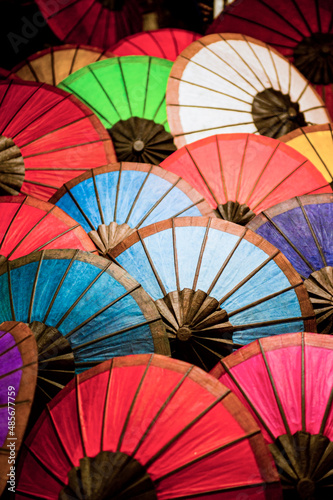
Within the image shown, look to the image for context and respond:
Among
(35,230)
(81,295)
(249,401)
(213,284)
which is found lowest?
(249,401)

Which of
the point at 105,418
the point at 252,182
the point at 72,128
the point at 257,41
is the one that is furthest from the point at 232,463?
the point at 257,41

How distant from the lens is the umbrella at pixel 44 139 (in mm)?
6242

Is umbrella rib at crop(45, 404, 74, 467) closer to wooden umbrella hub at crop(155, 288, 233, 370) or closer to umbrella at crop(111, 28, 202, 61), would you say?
wooden umbrella hub at crop(155, 288, 233, 370)

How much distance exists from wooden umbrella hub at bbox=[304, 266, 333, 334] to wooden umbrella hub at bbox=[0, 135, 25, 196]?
379cm

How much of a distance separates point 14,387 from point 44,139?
372cm

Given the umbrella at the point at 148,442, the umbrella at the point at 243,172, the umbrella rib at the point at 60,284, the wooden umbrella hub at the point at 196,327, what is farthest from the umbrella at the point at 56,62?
the umbrella at the point at 148,442

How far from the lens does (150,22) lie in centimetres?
1070

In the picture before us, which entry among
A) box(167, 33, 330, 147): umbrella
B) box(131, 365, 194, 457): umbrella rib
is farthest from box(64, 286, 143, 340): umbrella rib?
box(167, 33, 330, 147): umbrella

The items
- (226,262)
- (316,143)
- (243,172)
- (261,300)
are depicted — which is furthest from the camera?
(316,143)

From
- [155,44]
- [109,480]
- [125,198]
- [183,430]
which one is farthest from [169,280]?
[155,44]

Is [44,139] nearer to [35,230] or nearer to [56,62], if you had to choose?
[35,230]

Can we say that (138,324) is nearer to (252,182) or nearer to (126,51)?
(252,182)

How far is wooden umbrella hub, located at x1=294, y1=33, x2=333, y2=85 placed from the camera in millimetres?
8484

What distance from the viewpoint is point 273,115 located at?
7.30 metres
